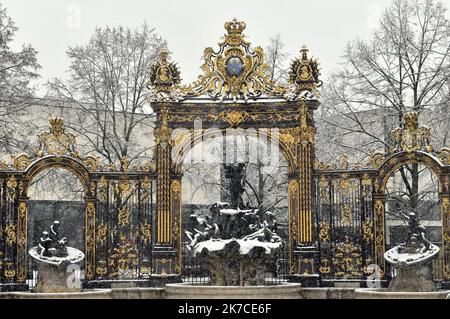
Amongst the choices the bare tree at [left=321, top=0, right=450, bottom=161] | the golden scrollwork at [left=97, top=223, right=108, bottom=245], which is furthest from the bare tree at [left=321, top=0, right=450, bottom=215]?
the golden scrollwork at [left=97, top=223, right=108, bottom=245]

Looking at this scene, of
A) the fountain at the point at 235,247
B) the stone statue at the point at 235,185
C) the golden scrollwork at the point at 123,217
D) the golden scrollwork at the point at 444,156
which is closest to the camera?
the fountain at the point at 235,247

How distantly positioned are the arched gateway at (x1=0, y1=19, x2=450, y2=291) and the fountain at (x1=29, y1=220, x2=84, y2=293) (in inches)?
67.4

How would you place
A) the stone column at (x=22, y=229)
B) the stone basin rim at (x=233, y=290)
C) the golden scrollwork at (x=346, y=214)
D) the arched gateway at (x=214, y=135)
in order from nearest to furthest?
the stone basin rim at (x=233, y=290) → the stone column at (x=22, y=229) → the arched gateway at (x=214, y=135) → the golden scrollwork at (x=346, y=214)

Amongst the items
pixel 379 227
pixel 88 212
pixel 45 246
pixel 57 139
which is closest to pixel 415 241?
pixel 379 227

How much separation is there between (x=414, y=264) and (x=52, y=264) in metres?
8.11

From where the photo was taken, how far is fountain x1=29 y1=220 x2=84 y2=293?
2031 cm

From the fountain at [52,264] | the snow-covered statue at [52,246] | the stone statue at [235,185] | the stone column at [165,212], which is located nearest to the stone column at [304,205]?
the stone statue at [235,185]

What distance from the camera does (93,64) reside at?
32.7m

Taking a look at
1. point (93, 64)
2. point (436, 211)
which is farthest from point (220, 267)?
point (436, 211)

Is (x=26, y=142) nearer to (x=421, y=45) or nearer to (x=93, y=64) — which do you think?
(x=93, y=64)

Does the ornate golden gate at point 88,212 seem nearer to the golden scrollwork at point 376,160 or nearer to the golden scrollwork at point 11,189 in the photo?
the golden scrollwork at point 11,189

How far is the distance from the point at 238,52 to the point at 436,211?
1633 centimetres

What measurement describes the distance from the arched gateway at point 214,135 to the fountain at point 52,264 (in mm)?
1712

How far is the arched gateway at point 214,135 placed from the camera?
22250 mm
